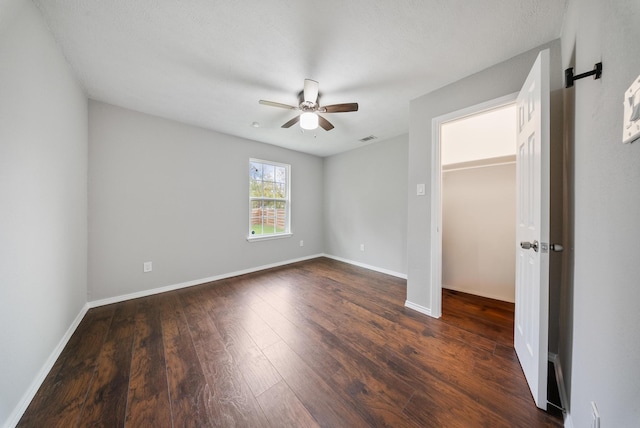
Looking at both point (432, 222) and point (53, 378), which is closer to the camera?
point (53, 378)

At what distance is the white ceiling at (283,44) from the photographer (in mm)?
1273

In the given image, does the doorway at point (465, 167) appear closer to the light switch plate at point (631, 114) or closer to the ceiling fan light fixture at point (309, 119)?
the ceiling fan light fixture at point (309, 119)

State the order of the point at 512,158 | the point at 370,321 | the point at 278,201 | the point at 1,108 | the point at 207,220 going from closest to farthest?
the point at 1,108
the point at 370,321
the point at 512,158
the point at 207,220
the point at 278,201

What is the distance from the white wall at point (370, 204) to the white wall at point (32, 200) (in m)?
3.69

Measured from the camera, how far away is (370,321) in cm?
204

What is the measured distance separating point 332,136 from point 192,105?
1973mm

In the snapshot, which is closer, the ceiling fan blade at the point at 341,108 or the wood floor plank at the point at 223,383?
the wood floor plank at the point at 223,383

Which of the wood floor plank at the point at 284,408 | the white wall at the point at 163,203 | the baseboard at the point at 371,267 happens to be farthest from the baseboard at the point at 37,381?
the baseboard at the point at 371,267

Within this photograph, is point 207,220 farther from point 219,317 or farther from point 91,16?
point 91,16

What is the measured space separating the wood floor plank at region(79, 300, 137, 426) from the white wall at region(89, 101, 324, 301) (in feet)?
2.75

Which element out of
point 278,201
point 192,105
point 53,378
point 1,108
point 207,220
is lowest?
point 53,378

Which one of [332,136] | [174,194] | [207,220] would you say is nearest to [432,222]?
[332,136]

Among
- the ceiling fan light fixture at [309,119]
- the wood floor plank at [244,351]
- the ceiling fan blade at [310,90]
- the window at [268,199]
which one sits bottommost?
the wood floor plank at [244,351]

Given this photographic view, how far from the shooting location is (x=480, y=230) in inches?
103
